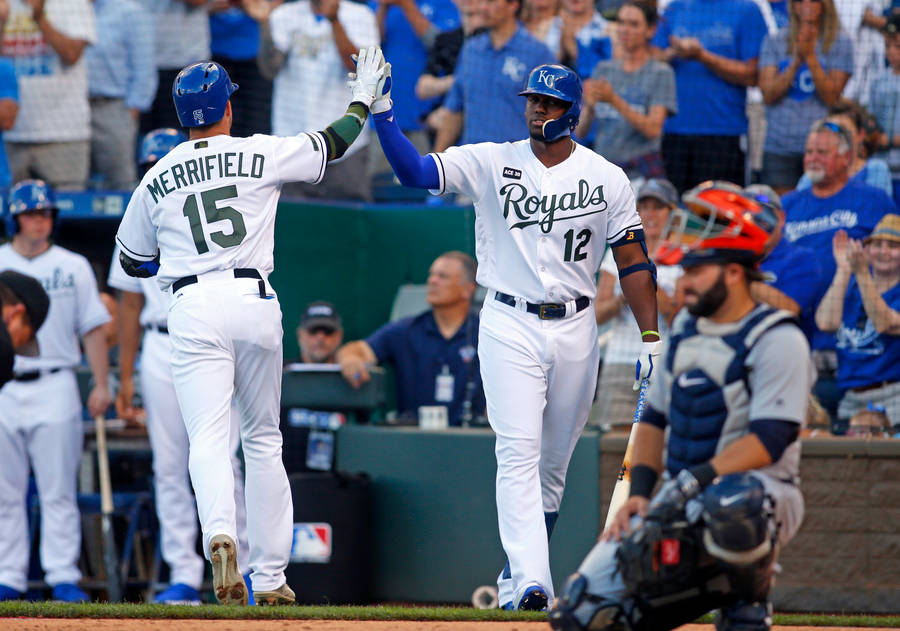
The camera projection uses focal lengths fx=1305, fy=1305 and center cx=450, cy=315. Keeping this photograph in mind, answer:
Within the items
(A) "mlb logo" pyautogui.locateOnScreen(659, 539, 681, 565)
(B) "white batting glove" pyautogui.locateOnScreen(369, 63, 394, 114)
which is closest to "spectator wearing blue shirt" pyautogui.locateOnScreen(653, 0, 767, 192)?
(B) "white batting glove" pyautogui.locateOnScreen(369, 63, 394, 114)

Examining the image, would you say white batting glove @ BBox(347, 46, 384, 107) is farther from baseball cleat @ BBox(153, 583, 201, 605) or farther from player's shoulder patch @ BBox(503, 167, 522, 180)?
baseball cleat @ BBox(153, 583, 201, 605)

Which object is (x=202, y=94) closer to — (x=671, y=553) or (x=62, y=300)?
(x=671, y=553)

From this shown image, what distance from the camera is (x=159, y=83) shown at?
1028 centimetres

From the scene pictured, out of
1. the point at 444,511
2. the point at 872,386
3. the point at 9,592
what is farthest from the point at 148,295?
the point at 872,386

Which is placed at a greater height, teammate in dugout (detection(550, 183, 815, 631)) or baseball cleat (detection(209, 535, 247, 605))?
teammate in dugout (detection(550, 183, 815, 631))

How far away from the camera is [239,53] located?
10.3 metres

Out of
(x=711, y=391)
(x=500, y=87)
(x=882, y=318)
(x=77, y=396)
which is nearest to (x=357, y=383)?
(x=77, y=396)

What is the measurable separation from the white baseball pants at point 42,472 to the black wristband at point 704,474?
5232 mm

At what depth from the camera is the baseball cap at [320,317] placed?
848 cm

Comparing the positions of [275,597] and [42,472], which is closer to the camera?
[275,597]

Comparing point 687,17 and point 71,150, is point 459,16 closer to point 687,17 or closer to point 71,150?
point 687,17

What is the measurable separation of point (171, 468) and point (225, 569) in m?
3.11

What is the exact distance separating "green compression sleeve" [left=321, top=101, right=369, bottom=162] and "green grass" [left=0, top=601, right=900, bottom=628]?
1.86m

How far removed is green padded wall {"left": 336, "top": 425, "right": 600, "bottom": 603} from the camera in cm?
740
